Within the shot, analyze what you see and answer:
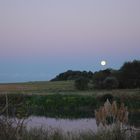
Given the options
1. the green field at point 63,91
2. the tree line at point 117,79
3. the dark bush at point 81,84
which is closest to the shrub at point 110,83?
the tree line at point 117,79

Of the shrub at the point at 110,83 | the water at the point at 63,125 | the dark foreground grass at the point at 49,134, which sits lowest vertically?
the water at the point at 63,125

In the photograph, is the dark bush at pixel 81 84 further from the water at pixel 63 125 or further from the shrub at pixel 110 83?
the water at pixel 63 125

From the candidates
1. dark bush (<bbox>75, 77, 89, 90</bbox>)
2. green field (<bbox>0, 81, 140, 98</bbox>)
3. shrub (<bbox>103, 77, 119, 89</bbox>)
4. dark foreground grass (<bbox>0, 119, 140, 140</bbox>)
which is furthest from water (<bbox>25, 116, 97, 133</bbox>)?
shrub (<bbox>103, 77, 119, 89</bbox>)

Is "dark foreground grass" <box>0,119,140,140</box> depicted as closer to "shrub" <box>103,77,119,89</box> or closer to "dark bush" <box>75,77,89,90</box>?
"dark bush" <box>75,77,89,90</box>

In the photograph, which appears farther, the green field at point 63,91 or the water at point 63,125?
the green field at point 63,91

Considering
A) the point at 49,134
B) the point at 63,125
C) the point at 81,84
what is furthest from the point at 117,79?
the point at 49,134

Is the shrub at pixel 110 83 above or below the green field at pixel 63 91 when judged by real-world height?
above

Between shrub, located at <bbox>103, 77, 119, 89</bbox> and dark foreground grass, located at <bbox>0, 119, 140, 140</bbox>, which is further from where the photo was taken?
shrub, located at <bbox>103, 77, 119, 89</bbox>

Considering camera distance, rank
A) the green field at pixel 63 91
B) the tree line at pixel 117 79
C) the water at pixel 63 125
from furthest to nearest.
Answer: the tree line at pixel 117 79 → the green field at pixel 63 91 → the water at pixel 63 125

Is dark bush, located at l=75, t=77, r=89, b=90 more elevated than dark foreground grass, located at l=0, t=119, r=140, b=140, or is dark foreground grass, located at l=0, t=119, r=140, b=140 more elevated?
dark bush, located at l=75, t=77, r=89, b=90

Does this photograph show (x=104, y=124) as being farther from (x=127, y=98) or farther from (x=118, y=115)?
(x=127, y=98)

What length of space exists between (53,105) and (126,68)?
637 inches

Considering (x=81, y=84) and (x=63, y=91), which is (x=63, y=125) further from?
(x=81, y=84)

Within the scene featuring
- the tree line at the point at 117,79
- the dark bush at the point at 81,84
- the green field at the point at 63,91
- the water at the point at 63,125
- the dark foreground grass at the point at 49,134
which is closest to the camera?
the dark foreground grass at the point at 49,134
